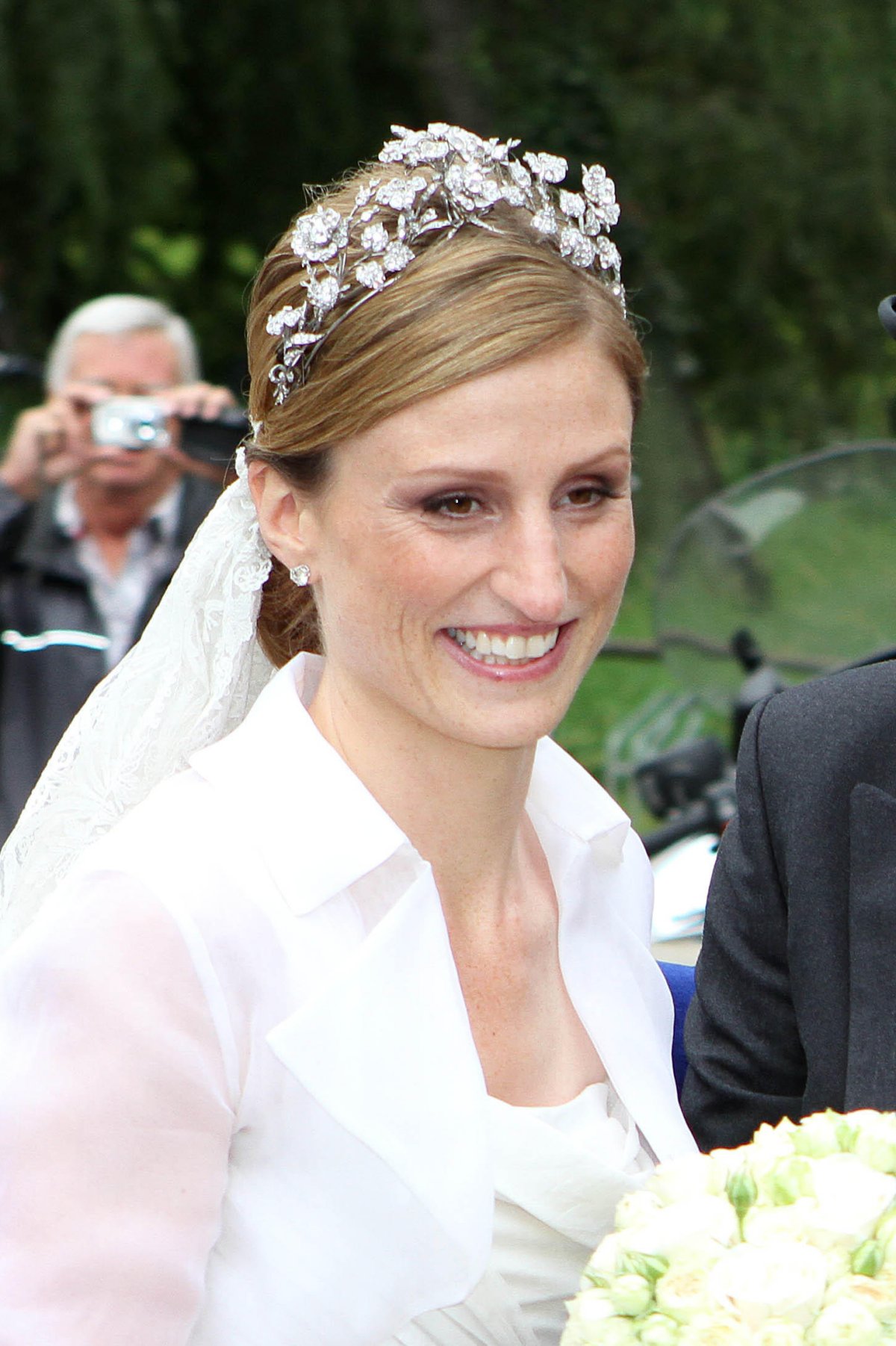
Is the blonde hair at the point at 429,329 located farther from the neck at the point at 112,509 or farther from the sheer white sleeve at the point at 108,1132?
the neck at the point at 112,509

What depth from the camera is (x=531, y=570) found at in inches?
72.8

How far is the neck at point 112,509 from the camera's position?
4129 mm

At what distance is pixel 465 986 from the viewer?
213 cm

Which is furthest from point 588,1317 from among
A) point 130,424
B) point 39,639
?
point 130,424

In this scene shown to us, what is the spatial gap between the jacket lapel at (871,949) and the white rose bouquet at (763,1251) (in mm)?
332

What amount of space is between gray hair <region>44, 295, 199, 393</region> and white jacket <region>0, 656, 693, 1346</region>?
2566mm

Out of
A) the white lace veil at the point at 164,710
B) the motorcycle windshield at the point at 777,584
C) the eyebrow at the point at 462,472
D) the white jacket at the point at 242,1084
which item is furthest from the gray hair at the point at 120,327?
the eyebrow at the point at 462,472

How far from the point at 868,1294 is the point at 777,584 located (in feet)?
7.51

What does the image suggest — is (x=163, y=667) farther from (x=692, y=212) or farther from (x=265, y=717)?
(x=692, y=212)

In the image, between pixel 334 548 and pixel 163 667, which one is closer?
pixel 334 548

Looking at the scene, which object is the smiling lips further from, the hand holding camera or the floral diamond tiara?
the hand holding camera

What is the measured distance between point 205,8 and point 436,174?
610 centimetres

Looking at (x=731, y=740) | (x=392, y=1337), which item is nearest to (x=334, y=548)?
(x=392, y=1337)

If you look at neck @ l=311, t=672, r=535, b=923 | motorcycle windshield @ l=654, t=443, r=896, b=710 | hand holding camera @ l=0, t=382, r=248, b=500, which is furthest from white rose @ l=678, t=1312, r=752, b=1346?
hand holding camera @ l=0, t=382, r=248, b=500
